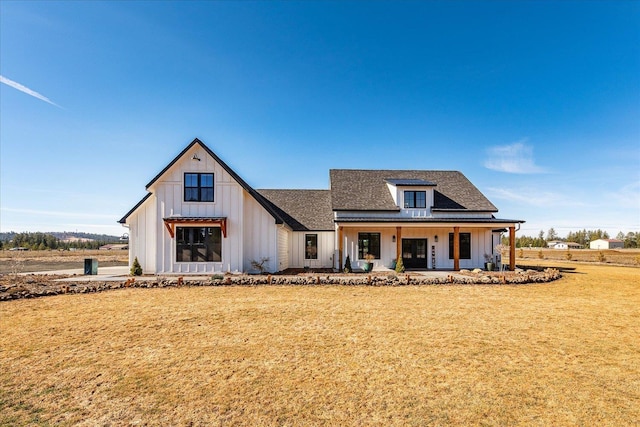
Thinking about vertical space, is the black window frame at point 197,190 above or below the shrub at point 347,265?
above

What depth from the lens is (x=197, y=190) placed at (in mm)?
18312

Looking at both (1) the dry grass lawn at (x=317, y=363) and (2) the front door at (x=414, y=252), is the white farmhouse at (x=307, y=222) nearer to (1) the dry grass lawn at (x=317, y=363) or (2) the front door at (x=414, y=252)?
(2) the front door at (x=414, y=252)

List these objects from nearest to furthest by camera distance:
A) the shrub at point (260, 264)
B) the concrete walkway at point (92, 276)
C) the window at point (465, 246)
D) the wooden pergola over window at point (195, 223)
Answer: the concrete walkway at point (92, 276) → the wooden pergola over window at point (195, 223) → the shrub at point (260, 264) → the window at point (465, 246)

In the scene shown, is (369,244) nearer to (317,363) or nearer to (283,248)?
(283,248)

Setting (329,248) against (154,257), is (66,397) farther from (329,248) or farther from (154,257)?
(329,248)

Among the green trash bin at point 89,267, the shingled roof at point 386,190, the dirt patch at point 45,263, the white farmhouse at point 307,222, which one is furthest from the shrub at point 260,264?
the dirt patch at point 45,263

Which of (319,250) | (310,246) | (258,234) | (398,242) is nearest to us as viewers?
(258,234)

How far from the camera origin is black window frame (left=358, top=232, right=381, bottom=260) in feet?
71.5

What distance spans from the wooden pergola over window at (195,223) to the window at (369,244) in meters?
8.65

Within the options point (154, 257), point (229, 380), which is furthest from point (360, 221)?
point (229, 380)

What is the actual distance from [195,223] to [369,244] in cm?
1071

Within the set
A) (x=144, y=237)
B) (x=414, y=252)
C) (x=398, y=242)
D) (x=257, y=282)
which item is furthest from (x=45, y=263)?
(x=414, y=252)

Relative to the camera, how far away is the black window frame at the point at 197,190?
18.3m

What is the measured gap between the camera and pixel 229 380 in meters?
5.29
